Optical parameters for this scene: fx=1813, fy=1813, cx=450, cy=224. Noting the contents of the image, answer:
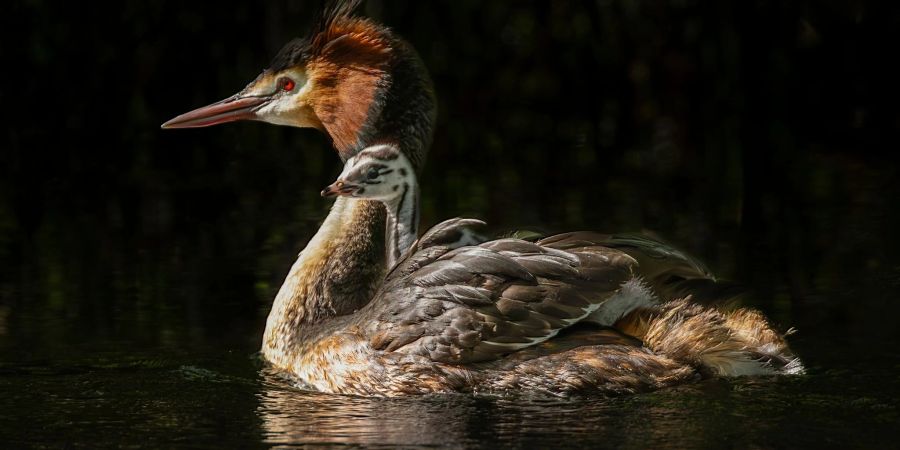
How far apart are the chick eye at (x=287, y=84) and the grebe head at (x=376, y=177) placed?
0.77m

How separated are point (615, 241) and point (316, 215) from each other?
13.1 ft

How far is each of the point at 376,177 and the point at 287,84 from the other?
0.89 m

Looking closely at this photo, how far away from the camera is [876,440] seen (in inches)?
253

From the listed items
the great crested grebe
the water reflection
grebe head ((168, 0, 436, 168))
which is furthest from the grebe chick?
the water reflection

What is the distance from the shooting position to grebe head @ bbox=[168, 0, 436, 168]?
27.3ft

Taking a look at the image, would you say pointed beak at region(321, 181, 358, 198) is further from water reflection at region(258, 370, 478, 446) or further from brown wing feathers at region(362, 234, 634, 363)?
water reflection at region(258, 370, 478, 446)

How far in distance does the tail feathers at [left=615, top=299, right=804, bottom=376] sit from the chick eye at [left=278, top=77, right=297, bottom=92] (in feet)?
6.91

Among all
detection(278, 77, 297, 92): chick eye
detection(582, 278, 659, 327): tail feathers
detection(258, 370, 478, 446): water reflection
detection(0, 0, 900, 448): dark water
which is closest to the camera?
detection(258, 370, 478, 446): water reflection

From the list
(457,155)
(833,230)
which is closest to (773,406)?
(833,230)

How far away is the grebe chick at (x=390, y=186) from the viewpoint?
795 cm

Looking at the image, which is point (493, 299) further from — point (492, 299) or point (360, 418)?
point (360, 418)

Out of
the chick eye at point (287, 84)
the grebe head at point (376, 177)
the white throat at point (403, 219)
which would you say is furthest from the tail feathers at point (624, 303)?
the chick eye at point (287, 84)

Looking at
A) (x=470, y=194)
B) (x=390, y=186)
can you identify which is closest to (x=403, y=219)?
(x=390, y=186)

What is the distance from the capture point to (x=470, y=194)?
11891 mm
